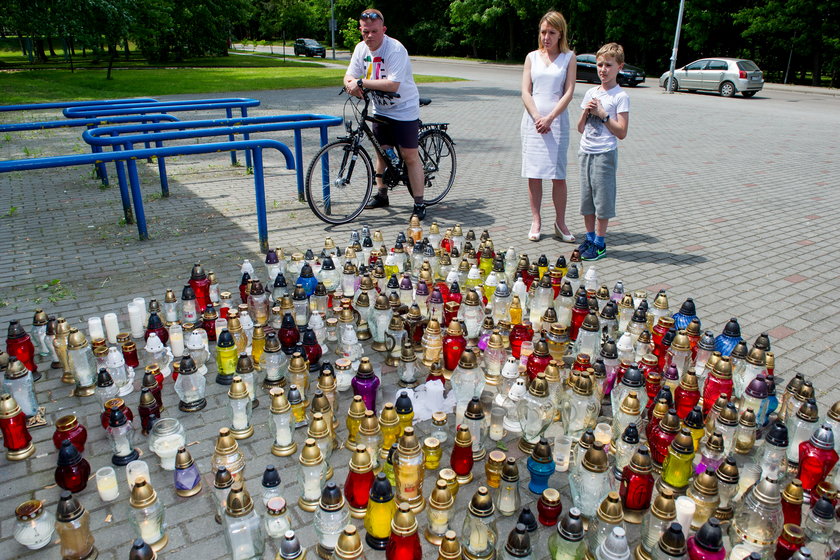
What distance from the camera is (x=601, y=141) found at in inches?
231

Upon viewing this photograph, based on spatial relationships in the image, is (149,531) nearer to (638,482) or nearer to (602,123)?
(638,482)

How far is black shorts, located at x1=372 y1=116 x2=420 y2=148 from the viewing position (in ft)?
22.8

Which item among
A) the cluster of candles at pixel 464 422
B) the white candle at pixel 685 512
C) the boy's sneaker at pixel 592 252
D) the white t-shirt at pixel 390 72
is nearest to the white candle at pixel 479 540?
the cluster of candles at pixel 464 422

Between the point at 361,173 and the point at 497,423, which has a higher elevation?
the point at 361,173

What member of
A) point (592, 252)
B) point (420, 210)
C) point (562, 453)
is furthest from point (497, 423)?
point (420, 210)

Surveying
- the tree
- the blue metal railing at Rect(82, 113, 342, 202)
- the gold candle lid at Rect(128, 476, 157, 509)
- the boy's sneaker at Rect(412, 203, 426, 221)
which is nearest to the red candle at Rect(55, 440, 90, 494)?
the gold candle lid at Rect(128, 476, 157, 509)

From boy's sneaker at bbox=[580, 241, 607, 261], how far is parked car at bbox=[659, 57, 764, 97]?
21323 millimetres

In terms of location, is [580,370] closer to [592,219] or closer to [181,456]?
[181,456]

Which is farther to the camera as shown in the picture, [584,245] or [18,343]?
[584,245]

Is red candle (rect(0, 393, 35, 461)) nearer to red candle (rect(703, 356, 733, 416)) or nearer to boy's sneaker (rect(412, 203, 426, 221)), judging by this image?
red candle (rect(703, 356, 733, 416))

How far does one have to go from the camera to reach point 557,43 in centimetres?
591

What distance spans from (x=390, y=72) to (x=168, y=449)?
15.6 feet

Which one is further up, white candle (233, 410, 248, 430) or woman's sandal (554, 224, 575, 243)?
woman's sandal (554, 224, 575, 243)

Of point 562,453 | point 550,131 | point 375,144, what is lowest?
point 562,453
